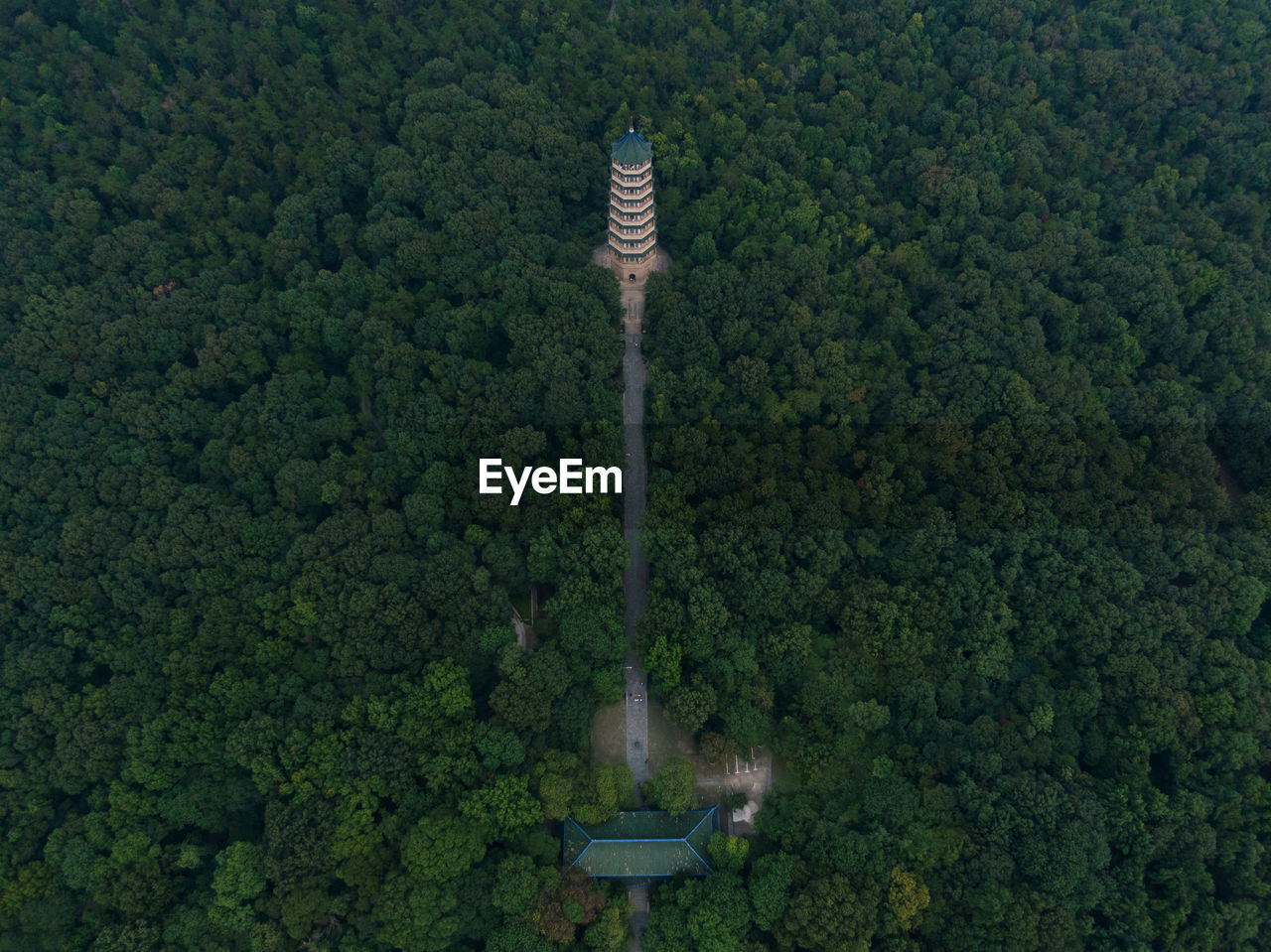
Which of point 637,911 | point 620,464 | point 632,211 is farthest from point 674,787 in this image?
point 632,211

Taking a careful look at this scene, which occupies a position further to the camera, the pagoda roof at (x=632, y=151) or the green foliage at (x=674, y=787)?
the pagoda roof at (x=632, y=151)

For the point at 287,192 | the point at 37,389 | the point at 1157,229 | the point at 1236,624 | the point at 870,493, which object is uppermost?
the point at 287,192

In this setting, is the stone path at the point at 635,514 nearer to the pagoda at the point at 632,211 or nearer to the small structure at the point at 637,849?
the pagoda at the point at 632,211

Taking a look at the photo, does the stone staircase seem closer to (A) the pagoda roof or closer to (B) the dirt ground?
(B) the dirt ground

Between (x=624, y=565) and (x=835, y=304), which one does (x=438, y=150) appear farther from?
(x=624, y=565)

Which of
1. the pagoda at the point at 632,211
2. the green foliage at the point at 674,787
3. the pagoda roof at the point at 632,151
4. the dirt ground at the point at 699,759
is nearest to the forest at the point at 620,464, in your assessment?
the green foliage at the point at 674,787

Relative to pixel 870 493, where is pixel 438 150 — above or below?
above

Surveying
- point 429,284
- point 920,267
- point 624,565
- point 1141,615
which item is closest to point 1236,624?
point 1141,615
